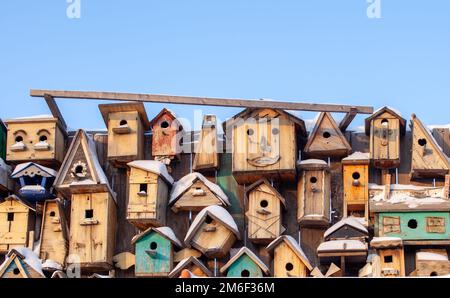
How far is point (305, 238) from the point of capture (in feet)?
25.5

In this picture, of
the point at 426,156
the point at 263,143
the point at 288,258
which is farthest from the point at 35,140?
the point at 426,156

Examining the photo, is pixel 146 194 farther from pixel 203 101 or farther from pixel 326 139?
pixel 326 139

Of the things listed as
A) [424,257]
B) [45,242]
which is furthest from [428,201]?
[45,242]

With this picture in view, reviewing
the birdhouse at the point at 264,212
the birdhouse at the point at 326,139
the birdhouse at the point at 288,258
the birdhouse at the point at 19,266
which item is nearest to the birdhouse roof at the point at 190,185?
the birdhouse at the point at 264,212

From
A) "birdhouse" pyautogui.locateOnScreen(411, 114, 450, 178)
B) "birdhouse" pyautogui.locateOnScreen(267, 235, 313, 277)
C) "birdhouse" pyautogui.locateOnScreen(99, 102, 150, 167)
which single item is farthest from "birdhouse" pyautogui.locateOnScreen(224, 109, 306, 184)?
"birdhouse" pyautogui.locateOnScreen(411, 114, 450, 178)

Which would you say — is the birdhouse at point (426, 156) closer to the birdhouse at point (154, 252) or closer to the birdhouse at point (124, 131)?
the birdhouse at point (154, 252)

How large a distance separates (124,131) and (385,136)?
221 centimetres

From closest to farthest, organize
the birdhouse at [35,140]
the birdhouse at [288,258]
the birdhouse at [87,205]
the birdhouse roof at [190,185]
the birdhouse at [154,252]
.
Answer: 1. the birdhouse at [288,258]
2. the birdhouse at [154,252]
3. the birdhouse at [87,205]
4. the birdhouse roof at [190,185]
5. the birdhouse at [35,140]

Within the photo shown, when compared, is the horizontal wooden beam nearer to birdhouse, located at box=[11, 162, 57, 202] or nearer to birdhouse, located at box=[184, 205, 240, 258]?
birdhouse, located at box=[11, 162, 57, 202]

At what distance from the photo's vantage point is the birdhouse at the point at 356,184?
7.59m

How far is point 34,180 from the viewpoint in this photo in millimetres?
8047

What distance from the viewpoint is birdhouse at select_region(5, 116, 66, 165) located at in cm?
805

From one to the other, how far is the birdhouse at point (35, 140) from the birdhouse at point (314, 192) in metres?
2.15
